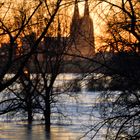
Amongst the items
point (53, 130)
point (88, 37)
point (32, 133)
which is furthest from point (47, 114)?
point (88, 37)

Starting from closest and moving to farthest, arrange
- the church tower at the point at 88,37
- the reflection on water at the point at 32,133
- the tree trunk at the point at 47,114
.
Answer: the church tower at the point at 88,37 → the reflection on water at the point at 32,133 → the tree trunk at the point at 47,114

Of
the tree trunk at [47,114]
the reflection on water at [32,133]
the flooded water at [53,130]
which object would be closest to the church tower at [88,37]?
the flooded water at [53,130]

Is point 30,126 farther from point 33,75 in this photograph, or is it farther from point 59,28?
point 59,28

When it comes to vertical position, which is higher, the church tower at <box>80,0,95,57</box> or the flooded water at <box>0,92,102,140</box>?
the church tower at <box>80,0,95,57</box>

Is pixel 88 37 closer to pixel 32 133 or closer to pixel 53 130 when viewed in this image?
pixel 32 133

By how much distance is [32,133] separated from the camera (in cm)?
3494

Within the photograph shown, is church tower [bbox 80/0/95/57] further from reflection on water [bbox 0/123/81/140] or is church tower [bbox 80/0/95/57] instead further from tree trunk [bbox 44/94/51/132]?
tree trunk [bbox 44/94/51/132]

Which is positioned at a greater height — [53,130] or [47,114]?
[47,114]

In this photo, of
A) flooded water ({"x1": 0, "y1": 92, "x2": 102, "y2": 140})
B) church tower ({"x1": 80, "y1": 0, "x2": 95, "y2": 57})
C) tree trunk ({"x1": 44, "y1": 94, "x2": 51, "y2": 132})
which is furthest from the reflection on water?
church tower ({"x1": 80, "y1": 0, "x2": 95, "y2": 57})

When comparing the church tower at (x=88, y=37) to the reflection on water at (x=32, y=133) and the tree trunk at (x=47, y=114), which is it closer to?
the reflection on water at (x=32, y=133)

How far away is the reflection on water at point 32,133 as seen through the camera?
1284 inches

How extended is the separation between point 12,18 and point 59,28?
1412 cm

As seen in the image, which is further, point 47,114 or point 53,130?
point 47,114

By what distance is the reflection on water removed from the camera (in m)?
32.6
